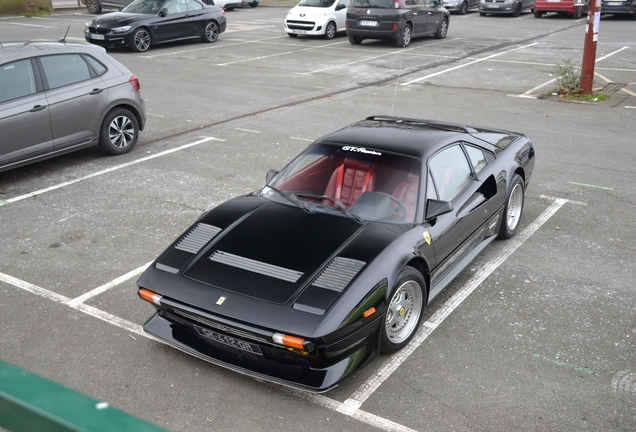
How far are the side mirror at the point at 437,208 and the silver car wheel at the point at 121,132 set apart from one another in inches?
234

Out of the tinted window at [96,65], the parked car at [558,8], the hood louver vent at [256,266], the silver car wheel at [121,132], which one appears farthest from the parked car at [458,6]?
the hood louver vent at [256,266]

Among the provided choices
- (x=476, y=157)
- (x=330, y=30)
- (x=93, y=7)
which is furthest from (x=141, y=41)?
(x=476, y=157)

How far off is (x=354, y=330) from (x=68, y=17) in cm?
2940

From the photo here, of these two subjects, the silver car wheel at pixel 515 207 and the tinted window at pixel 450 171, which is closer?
the tinted window at pixel 450 171

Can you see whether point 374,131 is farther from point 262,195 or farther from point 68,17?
point 68,17

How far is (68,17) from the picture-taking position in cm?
2961

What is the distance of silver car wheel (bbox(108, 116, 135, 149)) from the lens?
9.67 meters

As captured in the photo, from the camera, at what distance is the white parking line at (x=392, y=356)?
421cm

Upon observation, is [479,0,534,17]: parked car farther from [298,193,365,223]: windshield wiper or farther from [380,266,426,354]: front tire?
[380,266,426,354]: front tire

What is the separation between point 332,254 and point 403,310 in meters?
0.72

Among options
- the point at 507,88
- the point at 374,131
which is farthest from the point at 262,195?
the point at 507,88

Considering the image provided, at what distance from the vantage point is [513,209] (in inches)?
275

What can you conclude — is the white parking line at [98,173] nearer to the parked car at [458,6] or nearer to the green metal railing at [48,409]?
the green metal railing at [48,409]

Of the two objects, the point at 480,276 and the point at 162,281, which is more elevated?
the point at 162,281
